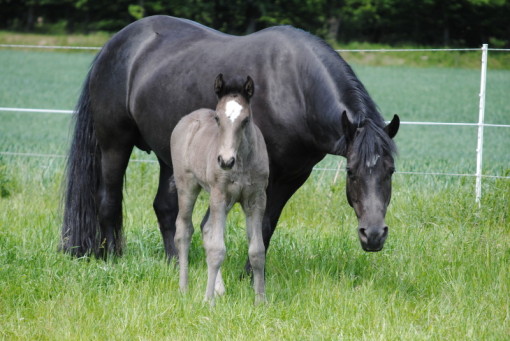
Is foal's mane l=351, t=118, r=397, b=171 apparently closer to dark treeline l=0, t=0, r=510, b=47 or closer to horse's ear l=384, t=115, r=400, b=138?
horse's ear l=384, t=115, r=400, b=138

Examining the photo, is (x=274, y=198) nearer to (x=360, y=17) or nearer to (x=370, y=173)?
(x=370, y=173)

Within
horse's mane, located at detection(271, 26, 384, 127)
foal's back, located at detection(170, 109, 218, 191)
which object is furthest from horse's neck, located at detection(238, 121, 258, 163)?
horse's mane, located at detection(271, 26, 384, 127)

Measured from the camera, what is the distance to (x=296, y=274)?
16.1 ft

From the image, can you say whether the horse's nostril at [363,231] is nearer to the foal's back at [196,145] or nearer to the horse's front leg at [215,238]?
the horse's front leg at [215,238]

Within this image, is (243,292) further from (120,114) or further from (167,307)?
(120,114)

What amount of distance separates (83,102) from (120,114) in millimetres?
588

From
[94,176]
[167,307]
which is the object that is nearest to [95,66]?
[94,176]

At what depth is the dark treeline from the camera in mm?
37969

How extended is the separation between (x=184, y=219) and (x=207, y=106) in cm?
88

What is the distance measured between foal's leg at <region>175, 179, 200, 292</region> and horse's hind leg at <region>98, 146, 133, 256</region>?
1332 millimetres

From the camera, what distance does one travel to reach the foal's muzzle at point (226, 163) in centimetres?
360

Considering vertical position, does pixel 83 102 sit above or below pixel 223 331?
above

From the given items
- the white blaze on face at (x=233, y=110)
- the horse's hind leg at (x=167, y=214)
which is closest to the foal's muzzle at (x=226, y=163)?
the white blaze on face at (x=233, y=110)

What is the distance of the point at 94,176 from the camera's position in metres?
5.90
